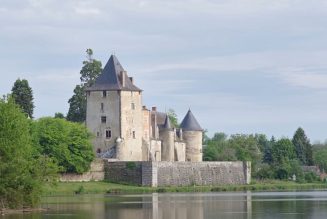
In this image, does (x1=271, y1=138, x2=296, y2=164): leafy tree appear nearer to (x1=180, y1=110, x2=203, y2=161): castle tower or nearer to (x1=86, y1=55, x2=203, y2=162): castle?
(x1=180, y1=110, x2=203, y2=161): castle tower

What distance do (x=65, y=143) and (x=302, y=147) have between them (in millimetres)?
52955

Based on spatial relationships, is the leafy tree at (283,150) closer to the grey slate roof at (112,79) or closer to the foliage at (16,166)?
the grey slate roof at (112,79)

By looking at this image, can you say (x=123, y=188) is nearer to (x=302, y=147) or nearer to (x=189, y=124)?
(x=189, y=124)

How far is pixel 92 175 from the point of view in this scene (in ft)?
263

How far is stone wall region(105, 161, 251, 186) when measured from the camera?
80.1m

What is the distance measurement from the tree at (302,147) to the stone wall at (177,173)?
3448 centimetres

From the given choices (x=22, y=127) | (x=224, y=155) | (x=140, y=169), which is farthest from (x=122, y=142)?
(x=22, y=127)

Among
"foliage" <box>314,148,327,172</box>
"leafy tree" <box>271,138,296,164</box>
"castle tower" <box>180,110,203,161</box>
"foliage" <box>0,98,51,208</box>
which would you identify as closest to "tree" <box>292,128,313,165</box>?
"leafy tree" <box>271,138,296,164</box>

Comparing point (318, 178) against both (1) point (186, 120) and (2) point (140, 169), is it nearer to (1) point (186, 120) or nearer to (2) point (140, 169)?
(1) point (186, 120)

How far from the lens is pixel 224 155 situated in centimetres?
10669

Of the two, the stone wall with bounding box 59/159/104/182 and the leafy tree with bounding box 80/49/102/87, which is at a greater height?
the leafy tree with bounding box 80/49/102/87

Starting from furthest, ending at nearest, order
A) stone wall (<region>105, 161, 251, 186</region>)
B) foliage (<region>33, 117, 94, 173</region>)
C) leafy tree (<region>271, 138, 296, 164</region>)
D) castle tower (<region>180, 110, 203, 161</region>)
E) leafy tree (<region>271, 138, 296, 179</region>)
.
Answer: leafy tree (<region>271, 138, 296, 164</region>)
leafy tree (<region>271, 138, 296, 179</region>)
castle tower (<region>180, 110, 203, 161</region>)
stone wall (<region>105, 161, 251, 186</region>)
foliage (<region>33, 117, 94, 173</region>)

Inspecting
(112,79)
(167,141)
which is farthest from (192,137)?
(112,79)

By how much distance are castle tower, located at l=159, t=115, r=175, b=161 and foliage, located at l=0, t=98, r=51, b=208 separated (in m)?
43.1
